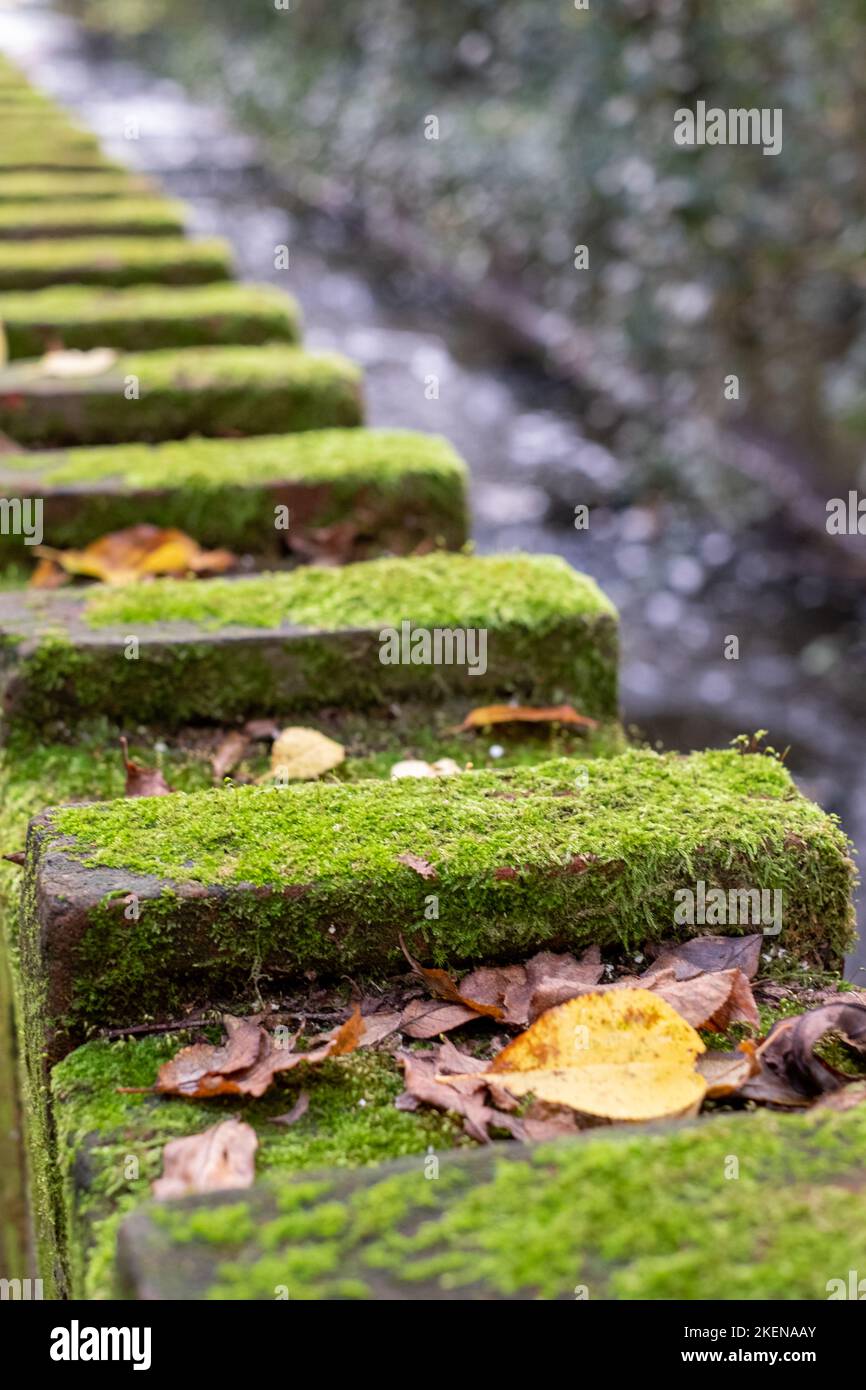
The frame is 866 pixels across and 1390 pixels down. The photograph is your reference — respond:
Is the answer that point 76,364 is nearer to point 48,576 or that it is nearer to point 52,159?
point 48,576

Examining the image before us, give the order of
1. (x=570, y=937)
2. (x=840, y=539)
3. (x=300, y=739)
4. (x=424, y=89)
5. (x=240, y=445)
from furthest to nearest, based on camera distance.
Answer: (x=424, y=89), (x=840, y=539), (x=240, y=445), (x=300, y=739), (x=570, y=937)

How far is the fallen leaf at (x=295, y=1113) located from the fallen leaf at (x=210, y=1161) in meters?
0.04

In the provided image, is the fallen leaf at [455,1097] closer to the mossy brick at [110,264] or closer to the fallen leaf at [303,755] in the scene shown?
the fallen leaf at [303,755]

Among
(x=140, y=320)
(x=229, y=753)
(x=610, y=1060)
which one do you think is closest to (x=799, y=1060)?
(x=610, y=1060)

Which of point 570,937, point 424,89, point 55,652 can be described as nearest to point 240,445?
point 55,652

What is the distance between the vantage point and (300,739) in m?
1.94

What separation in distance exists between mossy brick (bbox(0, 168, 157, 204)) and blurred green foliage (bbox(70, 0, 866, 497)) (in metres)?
2.74

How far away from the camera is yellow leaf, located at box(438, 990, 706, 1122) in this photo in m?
1.26

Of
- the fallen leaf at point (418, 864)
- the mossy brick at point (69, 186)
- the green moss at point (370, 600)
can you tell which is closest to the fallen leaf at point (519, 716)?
the green moss at point (370, 600)

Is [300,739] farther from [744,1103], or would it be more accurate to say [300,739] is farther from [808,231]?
[808,231]

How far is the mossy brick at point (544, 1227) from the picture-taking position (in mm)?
979

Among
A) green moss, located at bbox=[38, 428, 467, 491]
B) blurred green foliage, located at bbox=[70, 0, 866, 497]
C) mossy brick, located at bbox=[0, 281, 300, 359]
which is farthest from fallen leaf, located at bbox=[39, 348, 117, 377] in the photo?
blurred green foliage, located at bbox=[70, 0, 866, 497]

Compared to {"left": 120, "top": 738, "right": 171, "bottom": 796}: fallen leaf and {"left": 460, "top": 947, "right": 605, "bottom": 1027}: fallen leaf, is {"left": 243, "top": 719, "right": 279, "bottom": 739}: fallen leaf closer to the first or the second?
{"left": 120, "top": 738, "right": 171, "bottom": 796}: fallen leaf
